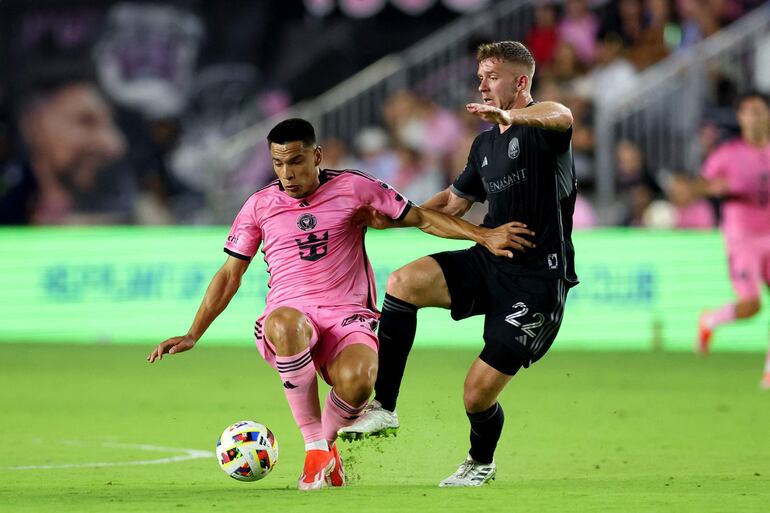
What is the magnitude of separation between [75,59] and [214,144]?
2853 mm

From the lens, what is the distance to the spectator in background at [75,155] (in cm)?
2178

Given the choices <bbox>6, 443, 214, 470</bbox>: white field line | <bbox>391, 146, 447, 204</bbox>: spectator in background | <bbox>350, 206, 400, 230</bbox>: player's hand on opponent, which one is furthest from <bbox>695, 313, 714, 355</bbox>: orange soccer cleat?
<bbox>350, 206, 400, 230</bbox>: player's hand on opponent

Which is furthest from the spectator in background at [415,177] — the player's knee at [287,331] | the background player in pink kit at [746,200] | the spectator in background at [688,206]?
the player's knee at [287,331]

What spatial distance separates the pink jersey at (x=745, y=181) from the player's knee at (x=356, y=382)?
6886mm

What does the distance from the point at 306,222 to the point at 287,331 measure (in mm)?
723

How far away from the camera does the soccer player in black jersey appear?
7.52 metres

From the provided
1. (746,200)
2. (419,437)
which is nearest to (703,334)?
(746,200)

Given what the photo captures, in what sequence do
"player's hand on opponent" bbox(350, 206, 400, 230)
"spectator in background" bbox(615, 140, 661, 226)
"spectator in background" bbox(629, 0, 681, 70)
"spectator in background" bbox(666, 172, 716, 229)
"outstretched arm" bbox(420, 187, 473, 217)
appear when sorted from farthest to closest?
"spectator in background" bbox(629, 0, 681, 70) < "spectator in background" bbox(615, 140, 661, 226) < "spectator in background" bbox(666, 172, 716, 229) < "outstretched arm" bbox(420, 187, 473, 217) < "player's hand on opponent" bbox(350, 206, 400, 230)

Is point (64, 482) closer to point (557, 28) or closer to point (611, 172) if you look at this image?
point (611, 172)

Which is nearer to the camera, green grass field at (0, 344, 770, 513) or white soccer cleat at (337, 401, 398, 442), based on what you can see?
green grass field at (0, 344, 770, 513)

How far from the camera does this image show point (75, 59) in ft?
75.5

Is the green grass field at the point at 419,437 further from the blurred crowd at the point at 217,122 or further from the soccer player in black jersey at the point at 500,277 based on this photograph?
the blurred crowd at the point at 217,122

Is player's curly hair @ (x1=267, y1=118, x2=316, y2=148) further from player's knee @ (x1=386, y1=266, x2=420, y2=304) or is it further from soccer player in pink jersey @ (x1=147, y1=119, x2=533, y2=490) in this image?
player's knee @ (x1=386, y1=266, x2=420, y2=304)

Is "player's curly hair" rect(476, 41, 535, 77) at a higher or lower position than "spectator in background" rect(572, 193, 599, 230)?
higher
